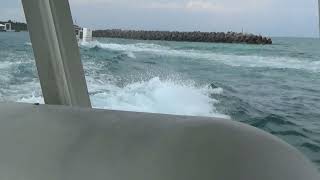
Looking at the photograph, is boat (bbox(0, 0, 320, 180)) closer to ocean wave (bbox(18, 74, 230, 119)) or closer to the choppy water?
→ the choppy water

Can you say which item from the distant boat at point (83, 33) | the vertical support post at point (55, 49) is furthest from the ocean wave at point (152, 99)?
the vertical support post at point (55, 49)

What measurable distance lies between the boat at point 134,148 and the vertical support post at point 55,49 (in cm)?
33

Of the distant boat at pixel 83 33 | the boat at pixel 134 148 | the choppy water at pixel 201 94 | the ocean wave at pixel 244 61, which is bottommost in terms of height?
the ocean wave at pixel 244 61

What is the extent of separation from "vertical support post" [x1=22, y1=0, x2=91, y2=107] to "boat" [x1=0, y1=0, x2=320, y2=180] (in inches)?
13.1

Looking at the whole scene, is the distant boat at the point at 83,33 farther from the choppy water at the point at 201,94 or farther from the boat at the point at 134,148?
the boat at the point at 134,148

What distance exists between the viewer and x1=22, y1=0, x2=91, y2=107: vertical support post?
4.17ft

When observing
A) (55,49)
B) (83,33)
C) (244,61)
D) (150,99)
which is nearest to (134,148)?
(55,49)

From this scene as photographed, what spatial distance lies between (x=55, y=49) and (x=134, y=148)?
0.63 metres

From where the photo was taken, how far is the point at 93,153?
2.48ft

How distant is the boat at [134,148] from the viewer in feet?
2.22

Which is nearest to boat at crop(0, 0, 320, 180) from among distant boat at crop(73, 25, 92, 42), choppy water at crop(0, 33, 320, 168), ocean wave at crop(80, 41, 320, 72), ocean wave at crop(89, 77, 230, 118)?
distant boat at crop(73, 25, 92, 42)

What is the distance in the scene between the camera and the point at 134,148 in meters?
0.74

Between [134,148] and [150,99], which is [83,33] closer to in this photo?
[150,99]

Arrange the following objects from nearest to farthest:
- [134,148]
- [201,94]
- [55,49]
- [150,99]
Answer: [134,148]
[55,49]
[150,99]
[201,94]
